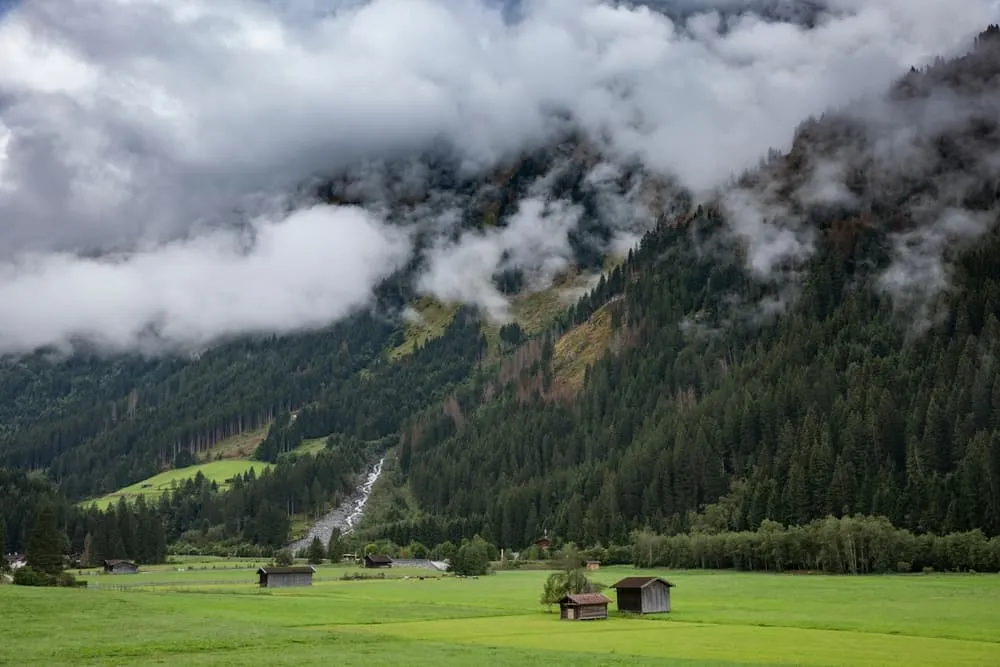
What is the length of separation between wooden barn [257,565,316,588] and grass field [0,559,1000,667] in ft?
44.5

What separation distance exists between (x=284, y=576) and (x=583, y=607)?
70.9 m

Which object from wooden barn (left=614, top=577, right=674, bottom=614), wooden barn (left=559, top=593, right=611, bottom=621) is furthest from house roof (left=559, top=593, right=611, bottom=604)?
wooden barn (left=614, top=577, right=674, bottom=614)

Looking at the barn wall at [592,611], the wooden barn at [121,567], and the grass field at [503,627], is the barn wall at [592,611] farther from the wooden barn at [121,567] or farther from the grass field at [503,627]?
the wooden barn at [121,567]

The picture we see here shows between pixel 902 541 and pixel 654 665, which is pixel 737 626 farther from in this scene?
pixel 902 541

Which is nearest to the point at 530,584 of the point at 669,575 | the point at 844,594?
the point at 669,575

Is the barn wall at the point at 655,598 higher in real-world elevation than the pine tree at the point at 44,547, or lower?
lower

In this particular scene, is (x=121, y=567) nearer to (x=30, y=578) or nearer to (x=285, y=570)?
(x=30, y=578)

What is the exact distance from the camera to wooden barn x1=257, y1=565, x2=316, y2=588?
151000 millimetres

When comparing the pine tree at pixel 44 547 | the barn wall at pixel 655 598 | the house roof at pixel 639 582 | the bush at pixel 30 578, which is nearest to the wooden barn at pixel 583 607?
the house roof at pixel 639 582

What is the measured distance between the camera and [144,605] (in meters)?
102

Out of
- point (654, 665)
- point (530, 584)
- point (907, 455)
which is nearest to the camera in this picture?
point (654, 665)

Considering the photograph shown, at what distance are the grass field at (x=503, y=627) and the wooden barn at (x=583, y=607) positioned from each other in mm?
1489

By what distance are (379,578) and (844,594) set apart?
304 ft

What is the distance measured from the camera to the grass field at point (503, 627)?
62.8 metres
